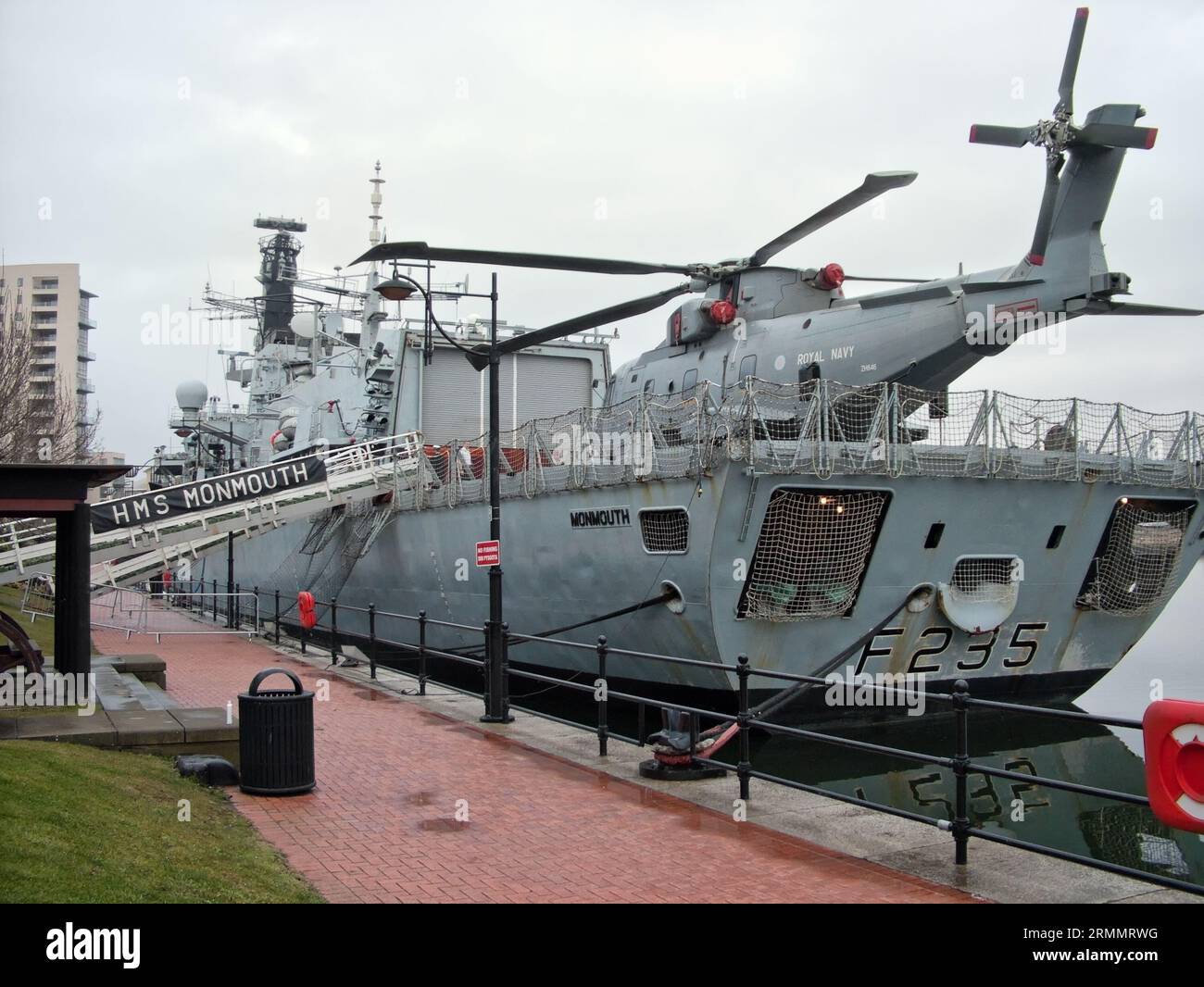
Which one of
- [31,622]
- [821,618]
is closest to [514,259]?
[821,618]

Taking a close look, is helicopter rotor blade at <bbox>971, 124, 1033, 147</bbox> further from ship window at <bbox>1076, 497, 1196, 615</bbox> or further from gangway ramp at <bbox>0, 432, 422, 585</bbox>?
gangway ramp at <bbox>0, 432, 422, 585</bbox>

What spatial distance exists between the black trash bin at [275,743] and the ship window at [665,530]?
7.02m

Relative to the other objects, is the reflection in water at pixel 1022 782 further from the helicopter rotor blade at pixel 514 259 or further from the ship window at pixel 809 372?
the helicopter rotor blade at pixel 514 259

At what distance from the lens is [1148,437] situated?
53.4 feet

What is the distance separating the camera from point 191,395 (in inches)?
1588

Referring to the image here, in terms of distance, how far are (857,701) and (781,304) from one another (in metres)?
6.85

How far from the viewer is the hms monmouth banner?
21.3 meters

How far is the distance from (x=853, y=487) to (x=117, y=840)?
10417mm

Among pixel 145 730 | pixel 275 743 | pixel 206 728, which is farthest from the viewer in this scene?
pixel 206 728

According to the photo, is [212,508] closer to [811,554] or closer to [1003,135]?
[811,554]

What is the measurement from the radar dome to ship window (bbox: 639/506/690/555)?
29614 millimetres

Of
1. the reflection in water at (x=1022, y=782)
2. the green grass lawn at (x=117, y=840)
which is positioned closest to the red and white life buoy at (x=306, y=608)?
the reflection in water at (x=1022, y=782)

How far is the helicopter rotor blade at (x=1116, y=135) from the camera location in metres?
13.2
